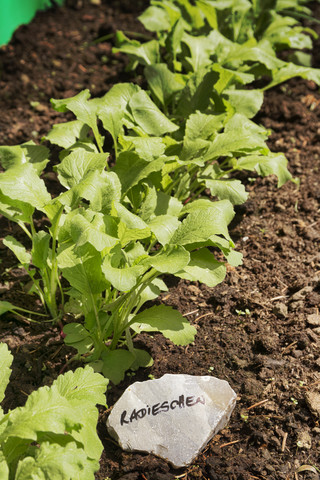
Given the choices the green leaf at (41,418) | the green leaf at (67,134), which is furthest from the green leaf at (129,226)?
the green leaf at (67,134)

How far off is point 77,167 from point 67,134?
0.46 meters

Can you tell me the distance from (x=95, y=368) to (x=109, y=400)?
0.12 m

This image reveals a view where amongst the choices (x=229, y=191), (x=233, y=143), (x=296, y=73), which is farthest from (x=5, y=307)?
(x=296, y=73)

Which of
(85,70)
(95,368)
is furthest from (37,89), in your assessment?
(95,368)

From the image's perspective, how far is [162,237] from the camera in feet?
5.99

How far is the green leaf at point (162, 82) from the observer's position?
2.69m

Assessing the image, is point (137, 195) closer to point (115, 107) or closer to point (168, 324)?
point (115, 107)

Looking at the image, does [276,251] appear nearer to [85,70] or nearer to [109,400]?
[109,400]

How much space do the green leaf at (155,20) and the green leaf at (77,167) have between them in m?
1.46

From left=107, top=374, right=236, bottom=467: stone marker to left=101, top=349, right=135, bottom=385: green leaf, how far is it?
7 centimetres

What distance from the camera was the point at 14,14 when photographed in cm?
349

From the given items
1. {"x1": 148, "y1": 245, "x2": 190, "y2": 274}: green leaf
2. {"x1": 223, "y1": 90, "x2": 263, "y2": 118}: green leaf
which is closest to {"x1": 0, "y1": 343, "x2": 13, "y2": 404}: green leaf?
{"x1": 148, "y1": 245, "x2": 190, "y2": 274}: green leaf

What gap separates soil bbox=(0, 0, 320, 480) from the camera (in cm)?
172

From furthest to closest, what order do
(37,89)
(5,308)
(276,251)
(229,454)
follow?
1. (37,89)
2. (276,251)
3. (5,308)
4. (229,454)
